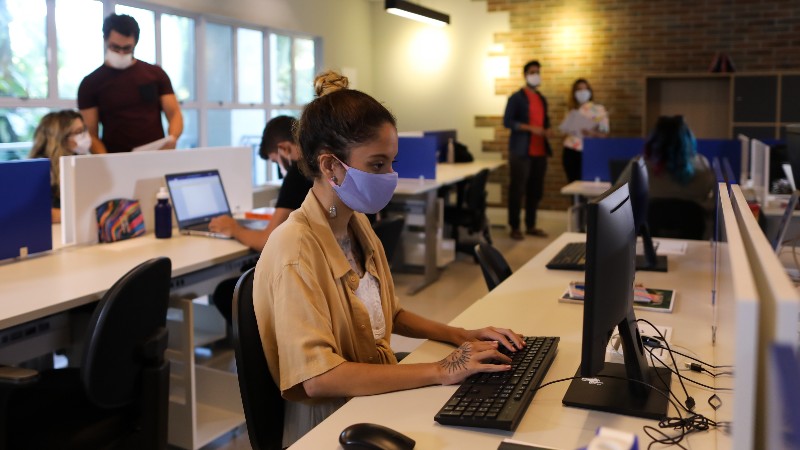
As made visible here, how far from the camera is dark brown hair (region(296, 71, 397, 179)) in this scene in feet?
5.29

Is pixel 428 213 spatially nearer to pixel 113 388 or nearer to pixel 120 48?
pixel 120 48

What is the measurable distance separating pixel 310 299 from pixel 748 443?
0.93 metres

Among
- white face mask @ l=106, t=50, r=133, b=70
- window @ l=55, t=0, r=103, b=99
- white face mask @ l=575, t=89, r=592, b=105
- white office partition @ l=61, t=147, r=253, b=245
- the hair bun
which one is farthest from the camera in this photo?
white face mask @ l=575, t=89, r=592, b=105

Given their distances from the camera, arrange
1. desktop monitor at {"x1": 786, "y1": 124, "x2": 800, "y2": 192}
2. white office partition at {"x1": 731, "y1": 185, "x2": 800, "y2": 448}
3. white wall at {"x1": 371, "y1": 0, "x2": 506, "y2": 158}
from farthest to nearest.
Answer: white wall at {"x1": 371, "y1": 0, "x2": 506, "y2": 158} → desktop monitor at {"x1": 786, "y1": 124, "x2": 800, "y2": 192} → white office partition at {"x1": 731, "y1": 185, "x2": 800, "y2": 448}

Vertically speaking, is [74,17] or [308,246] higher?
[74,17]

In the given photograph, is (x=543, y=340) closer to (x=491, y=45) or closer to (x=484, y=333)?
(x=484, y=333)

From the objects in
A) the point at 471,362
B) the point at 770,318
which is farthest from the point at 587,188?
the point at 770,318

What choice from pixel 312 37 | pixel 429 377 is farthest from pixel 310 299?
pixel 312 37

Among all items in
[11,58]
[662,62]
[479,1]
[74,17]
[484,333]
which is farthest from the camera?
[479,1]

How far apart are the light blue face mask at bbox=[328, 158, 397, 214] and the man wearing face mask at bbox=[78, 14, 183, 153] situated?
2652 millimetres

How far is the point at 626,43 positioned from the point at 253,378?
25.2 ft

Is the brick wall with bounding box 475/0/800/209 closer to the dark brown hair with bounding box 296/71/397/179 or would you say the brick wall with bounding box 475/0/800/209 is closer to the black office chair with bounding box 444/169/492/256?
the black office chair with bounding box 444/169/492/256

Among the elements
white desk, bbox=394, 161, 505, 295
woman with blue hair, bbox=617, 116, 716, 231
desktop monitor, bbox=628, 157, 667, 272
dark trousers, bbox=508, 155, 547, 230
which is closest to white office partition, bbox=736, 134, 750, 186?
woman with blue hair, bbox=617, 116, 716, 231

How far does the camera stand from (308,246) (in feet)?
5.14
